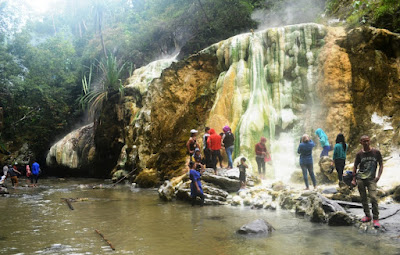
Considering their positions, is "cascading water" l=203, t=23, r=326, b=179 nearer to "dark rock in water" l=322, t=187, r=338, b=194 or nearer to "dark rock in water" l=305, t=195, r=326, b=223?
"dark rock in water" l=322, t=187, r=338, b=194

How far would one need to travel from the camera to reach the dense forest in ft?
77.4

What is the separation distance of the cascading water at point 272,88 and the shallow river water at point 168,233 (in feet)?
20.8

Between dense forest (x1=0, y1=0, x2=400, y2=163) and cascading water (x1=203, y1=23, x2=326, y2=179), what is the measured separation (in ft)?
12.2

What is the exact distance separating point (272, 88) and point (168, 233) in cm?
1109

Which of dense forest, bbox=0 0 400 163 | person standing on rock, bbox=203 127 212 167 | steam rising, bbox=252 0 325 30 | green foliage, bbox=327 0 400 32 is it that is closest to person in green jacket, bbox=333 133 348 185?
person standing on rock, bbox=203 127 212 167

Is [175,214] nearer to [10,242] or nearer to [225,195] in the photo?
[225,195]

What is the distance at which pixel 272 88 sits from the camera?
16.2 metres

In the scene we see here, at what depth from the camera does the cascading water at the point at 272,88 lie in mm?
14758

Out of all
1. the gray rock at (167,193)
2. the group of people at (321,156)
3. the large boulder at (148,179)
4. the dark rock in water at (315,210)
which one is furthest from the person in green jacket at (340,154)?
the large boulder at (148,179)

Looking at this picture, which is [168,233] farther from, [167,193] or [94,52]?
[94,52]

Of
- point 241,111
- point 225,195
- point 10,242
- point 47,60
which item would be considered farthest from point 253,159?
point 47,60

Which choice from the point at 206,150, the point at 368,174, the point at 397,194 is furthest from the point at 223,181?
the point at 368,174

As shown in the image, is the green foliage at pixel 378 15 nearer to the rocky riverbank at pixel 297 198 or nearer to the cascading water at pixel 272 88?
the cascading water at pixel 272 88

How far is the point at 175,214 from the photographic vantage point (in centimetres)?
848
